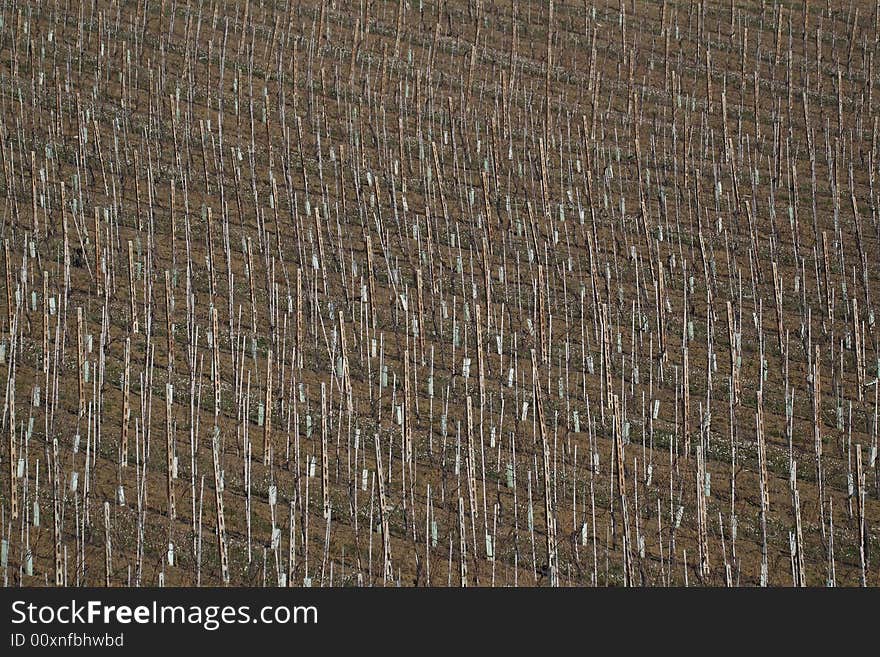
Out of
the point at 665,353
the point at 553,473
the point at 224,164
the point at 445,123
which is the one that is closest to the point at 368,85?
the point at 445,123

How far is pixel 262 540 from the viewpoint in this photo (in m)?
3.88

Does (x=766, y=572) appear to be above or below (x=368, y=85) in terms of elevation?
below

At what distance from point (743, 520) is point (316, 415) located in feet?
4.61

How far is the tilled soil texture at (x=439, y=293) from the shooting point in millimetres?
3932

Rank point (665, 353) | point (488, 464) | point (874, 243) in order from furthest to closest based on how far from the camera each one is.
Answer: point (874, 243) < point (665, 353) < point (488, 464)

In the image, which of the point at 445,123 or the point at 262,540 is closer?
the point at 262,540

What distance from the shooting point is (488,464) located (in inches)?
162

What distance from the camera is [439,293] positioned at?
4.75m

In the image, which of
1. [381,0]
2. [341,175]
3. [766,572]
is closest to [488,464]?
[766,572]

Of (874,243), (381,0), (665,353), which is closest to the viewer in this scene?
(665,353)

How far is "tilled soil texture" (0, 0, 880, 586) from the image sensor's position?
155 inches

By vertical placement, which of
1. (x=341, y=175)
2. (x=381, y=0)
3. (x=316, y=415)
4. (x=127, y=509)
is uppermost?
(x=381, y=0)

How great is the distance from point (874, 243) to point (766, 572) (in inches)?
70.1

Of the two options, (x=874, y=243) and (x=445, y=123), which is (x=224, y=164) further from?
(x=874, y=243)
